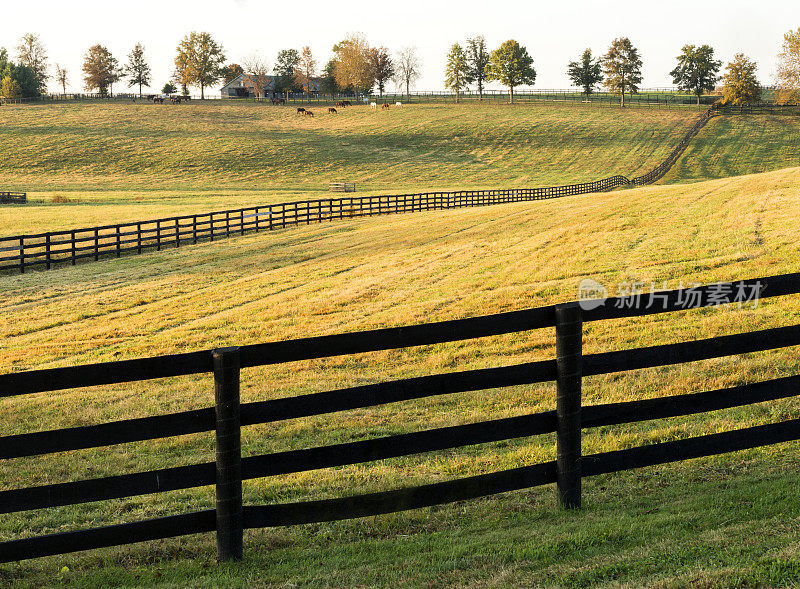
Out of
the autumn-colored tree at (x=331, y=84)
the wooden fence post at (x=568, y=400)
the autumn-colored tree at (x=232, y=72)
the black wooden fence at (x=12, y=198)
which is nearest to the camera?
the wooden fence post at (x=568, y=400)

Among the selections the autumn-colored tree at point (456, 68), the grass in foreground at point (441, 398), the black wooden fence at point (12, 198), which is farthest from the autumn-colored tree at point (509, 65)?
the grass in foreground at point (441, 398)

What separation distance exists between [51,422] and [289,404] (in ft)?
23.4

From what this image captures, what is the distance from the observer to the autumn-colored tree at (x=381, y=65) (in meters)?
157

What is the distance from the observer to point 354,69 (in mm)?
149500

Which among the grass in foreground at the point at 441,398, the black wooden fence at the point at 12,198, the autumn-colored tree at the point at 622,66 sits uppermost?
the autumn-colored tree at the point at 622,66

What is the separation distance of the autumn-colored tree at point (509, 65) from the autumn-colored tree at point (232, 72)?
207ft

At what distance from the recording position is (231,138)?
318ft

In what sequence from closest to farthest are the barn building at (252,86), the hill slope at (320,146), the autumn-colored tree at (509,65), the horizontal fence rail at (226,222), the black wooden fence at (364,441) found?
the black wooden fence at (364,441) → the horizontal fence rail at (226,222) → the hill slope at (320,146) → the autumn-colored tree at (509,65) → the barn building at (252,86)

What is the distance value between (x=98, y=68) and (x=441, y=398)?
557 ft

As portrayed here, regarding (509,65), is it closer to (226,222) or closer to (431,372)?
(226,222)

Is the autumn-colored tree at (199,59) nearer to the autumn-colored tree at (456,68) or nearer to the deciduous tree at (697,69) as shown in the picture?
the autumn-colored tree at (456,68)

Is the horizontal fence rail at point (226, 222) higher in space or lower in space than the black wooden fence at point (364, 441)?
higher

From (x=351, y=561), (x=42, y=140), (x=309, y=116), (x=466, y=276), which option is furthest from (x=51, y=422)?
(x=309, y=116)

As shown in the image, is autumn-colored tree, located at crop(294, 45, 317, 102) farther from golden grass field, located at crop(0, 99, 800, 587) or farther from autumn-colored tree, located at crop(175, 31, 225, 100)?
golden grass field, located at crop(0, 99, 800, 587)
